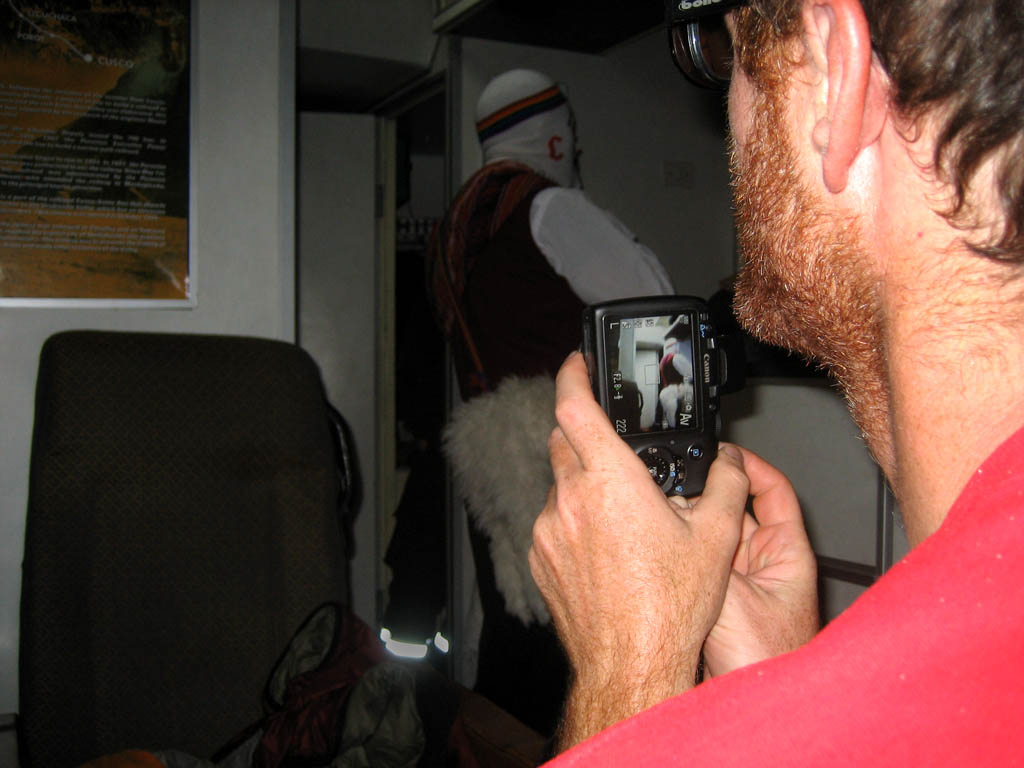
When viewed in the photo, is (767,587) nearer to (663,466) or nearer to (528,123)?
(663,466)

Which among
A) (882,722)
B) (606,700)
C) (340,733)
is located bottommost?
(340,733)

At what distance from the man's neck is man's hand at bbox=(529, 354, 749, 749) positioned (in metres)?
0.15

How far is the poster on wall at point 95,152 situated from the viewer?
1362 mm

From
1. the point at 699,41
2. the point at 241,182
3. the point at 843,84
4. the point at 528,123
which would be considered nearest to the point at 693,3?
the point at 699,41

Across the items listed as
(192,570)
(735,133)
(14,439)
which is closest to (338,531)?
(192,570)

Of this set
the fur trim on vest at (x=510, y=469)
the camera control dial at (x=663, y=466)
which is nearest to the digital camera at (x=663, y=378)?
the camera control dial at (x=663, y=466)

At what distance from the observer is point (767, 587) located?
2.03 feet

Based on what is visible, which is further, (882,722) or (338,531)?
(338,531)

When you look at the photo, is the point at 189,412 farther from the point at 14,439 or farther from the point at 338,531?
the point at 14,439

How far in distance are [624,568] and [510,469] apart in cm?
92

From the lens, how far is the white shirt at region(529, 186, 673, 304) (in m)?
1.50

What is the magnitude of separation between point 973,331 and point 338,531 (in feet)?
3.54

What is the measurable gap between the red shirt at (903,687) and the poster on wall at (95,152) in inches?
56.8

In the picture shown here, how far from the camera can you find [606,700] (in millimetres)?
506
